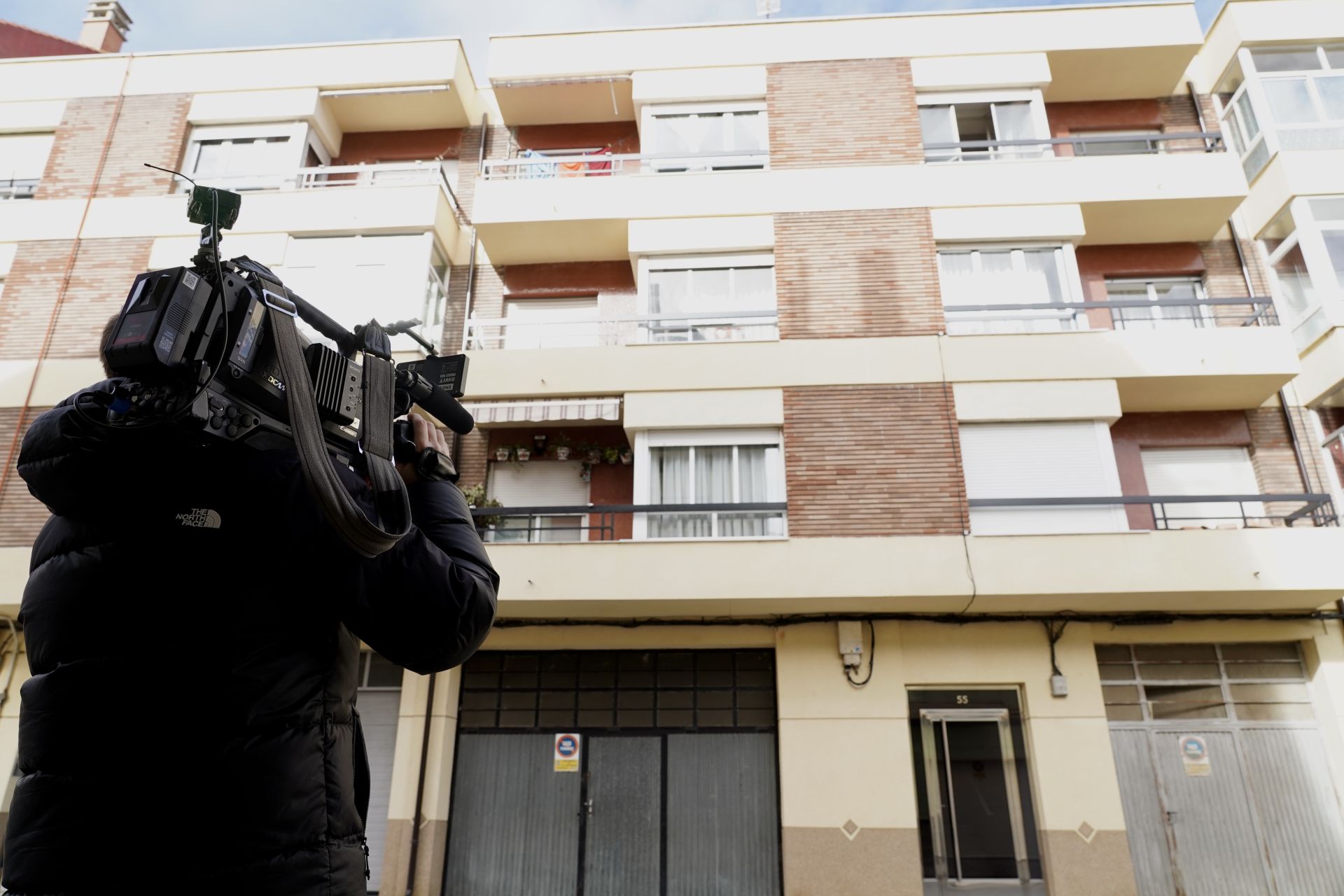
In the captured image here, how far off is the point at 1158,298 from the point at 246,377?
12.2 m

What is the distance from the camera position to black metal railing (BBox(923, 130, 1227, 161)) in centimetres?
1063

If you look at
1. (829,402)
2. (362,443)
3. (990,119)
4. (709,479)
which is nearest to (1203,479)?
(829,402)

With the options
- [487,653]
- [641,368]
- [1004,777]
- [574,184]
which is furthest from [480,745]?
[574,184]

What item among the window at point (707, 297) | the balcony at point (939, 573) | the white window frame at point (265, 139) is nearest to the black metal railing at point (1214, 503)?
the balcony at point (939, 573)

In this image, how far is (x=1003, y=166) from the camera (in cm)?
1062

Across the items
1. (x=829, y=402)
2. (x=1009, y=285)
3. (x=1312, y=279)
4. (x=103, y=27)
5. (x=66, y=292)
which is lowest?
(x=829, y=402)

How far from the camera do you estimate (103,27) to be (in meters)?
14.6

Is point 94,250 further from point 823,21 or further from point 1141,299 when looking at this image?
point 1141,299

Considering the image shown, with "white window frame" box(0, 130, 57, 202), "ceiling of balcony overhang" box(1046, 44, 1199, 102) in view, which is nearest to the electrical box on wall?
"ceiling of balcony overhang" box(1046, 44, 1199, 102)

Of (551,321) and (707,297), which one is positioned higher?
(707,297)

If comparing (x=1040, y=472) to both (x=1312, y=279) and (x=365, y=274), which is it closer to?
(x=1312, y=279)

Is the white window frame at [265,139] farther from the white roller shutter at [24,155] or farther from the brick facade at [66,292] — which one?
the white roller shutter at [24,155]

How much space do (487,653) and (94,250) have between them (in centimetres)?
782

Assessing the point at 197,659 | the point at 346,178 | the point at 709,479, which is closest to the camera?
the point at 197,659
